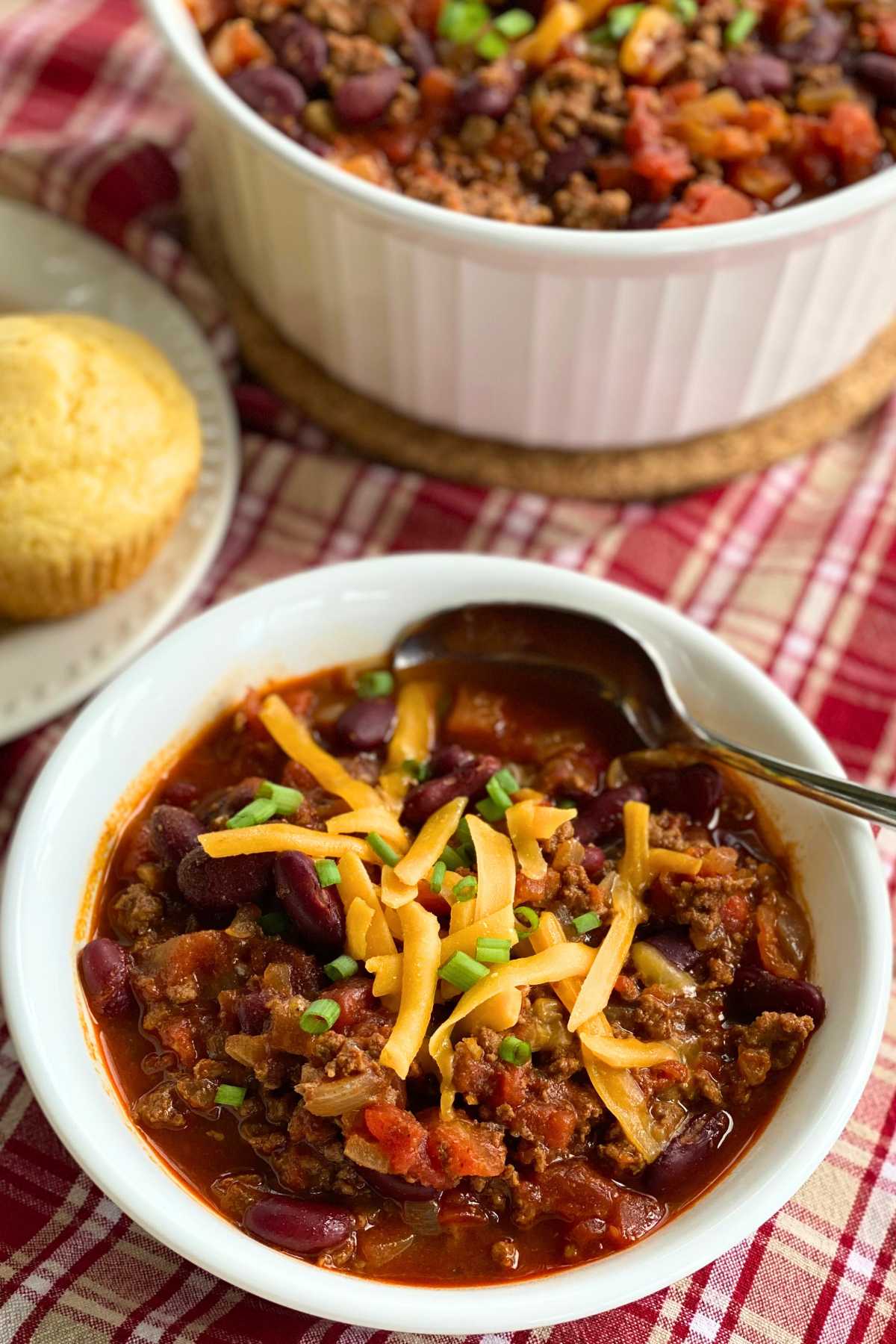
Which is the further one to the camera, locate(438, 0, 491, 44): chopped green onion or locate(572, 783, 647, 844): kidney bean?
locate(438, 0, 491, 44): chopped green onion

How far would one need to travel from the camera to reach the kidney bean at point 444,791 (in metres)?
2.40

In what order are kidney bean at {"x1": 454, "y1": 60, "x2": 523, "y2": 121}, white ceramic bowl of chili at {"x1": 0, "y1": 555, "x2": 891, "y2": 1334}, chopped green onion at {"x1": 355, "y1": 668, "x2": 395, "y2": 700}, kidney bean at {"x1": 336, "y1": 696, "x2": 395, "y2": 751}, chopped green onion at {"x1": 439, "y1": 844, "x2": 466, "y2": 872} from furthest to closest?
1. kidney bean at {"x1": 454, "y1": 60, "x2": 523, "y2": 121}
2. chopped green onion at {"x1": 355, "y1": 668, "x2": 395, "y2": 700}
3. kidney bean at {"x1": 336, "y1": 696, "x2": 395, "y2": 751}
4. chopped green onion at {"x1": 439, "y1": 844, "x2": 466, "y2": 872}
5. white ceramic bowl of chili at {"x1": 0, "y1": 555, "x2": 891, "y2": 1334}

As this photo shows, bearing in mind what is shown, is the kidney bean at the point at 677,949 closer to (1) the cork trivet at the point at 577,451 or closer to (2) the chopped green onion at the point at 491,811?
(2) the chopped green onion at the point at 491,811

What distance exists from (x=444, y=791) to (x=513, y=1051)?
0.48 metres

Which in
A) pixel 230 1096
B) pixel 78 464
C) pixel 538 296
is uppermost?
pixel 538 296

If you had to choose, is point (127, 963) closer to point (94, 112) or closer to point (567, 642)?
point (567, 642)

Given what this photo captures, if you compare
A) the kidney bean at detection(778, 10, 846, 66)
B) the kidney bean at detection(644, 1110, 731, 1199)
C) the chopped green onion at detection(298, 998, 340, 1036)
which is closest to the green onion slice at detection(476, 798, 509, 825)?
the chopped green onion at detection(298, 998, 340, 1036)

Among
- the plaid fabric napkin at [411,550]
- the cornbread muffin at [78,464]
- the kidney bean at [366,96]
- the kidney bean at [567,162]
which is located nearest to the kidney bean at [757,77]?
the kidney bean at [567,162]

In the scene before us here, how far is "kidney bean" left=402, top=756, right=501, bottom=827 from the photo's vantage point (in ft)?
7.87

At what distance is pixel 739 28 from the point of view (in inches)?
130

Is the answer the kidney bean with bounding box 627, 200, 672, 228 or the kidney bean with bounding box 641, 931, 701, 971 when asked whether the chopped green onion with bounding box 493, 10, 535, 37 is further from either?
the kidney bean with bounding box 641, 931, 701, 971

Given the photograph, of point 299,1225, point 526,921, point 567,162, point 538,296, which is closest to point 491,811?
point 526,921

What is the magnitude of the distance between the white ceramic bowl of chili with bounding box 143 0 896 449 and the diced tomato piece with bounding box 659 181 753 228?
14 centimetres

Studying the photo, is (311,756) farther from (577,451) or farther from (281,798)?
(577,451)
